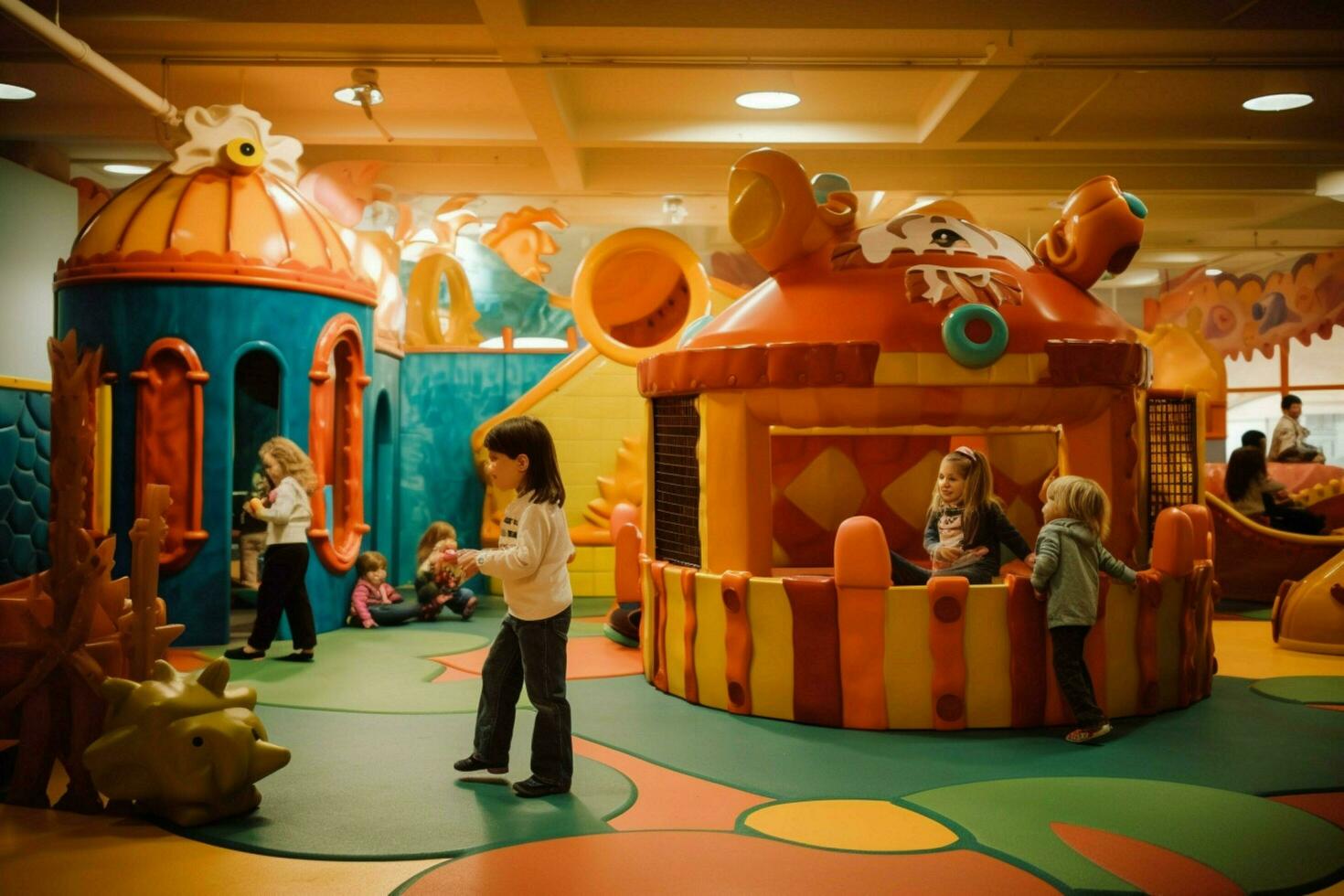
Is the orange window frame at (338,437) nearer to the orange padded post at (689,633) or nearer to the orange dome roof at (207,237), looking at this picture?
the orange dome roof at (207,237)

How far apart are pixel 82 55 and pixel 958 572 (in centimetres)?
596

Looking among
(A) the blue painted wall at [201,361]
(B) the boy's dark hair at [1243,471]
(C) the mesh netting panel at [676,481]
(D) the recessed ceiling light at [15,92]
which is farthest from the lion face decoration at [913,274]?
(D) the recessed ceiling light at [15,92]

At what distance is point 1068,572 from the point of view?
4.90 metres

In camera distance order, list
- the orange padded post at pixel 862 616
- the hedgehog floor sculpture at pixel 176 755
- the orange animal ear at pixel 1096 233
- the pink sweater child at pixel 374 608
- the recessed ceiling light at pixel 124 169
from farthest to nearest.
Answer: the recessed ceiling light at pixel 124 169, the pink sweater child at pixel 374 608, the orange animal ear at pixel 1096 233, the orange padded post at pixel 862 616, the hedgehog floor sculpture at pixel 176 755

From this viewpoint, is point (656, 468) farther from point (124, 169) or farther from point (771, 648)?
point (124, 169)

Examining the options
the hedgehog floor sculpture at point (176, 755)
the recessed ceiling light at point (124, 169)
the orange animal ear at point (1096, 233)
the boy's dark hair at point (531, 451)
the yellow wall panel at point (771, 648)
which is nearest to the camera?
the hedgehog floor sculpture at point (176, 755)

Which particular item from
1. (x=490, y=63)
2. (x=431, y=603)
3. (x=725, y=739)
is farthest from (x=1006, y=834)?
(x=490, y=63)

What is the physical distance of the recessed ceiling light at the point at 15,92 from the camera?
8.84 meters

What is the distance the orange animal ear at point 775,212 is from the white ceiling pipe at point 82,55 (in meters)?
4.02

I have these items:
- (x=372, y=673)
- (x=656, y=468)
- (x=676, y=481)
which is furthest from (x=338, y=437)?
(x=676, y=481)

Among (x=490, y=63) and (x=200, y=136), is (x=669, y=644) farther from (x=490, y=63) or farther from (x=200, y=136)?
(x=200, y=136)

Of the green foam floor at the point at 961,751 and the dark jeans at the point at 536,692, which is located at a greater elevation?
the dark jeans at the point at 536,692

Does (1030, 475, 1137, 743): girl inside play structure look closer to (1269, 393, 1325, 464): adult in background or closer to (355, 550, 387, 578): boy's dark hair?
(355, 550, 387, 578): boy's dark hair

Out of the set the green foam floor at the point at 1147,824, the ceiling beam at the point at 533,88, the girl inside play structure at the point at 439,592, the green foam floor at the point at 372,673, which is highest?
the ceiling beam at the point at 533,88
